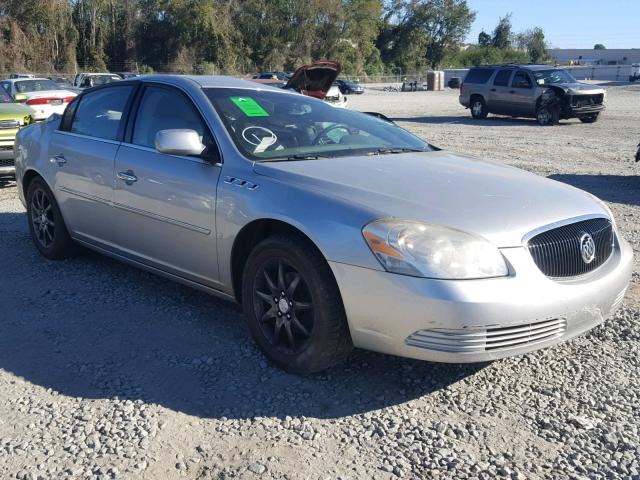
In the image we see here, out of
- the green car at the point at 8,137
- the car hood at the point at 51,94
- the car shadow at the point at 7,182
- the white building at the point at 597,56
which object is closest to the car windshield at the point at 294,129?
the green car at the point at 8,137

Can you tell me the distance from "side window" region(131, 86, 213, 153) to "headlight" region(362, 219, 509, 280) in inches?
67.4

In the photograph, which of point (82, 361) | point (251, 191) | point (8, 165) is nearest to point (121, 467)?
point (82, 361)

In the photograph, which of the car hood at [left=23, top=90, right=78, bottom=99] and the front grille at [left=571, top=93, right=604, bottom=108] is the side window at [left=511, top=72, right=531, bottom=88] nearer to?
the front grille at [left=571, top=93, right=604, bottom=108]

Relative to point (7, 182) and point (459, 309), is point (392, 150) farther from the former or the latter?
point (7, 182)

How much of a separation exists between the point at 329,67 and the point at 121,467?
514 inches

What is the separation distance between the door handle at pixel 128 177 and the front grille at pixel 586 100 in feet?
60.4

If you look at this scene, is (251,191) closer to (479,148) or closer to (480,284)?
(480,284)

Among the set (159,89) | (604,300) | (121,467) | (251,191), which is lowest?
(121,467)

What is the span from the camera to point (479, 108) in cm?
2372

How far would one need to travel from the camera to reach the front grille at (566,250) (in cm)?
350

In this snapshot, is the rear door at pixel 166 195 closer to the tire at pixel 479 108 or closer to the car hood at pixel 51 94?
the car hood at pixel 51 94

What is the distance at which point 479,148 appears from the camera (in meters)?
15.0

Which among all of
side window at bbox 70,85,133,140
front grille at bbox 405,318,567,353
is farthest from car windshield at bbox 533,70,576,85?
front grille at bbox 405,318,567,353

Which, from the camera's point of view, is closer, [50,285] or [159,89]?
[159,89]
